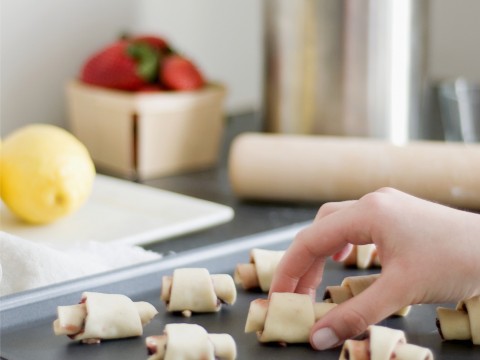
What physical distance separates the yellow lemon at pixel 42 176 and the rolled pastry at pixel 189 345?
0.46 m

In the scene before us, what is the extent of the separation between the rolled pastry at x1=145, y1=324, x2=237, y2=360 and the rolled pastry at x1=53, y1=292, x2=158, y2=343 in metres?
0.05

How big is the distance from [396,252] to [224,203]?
625 mm

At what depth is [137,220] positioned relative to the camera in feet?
4.15

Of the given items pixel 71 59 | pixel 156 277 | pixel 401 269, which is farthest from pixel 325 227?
pixel 71 59

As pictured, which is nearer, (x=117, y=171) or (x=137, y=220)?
(x=137, y=220)

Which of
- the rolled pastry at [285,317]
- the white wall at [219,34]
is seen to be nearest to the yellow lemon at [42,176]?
the rolled pastry at [285,317]

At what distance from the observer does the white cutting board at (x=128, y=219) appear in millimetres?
1212

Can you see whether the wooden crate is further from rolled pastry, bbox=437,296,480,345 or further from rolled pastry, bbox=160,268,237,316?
rolled pastry, bbox=437,296,480,345

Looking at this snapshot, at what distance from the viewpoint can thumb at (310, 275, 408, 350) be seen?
0.80 m

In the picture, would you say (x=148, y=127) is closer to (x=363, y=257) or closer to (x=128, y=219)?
(x=128, y=219)

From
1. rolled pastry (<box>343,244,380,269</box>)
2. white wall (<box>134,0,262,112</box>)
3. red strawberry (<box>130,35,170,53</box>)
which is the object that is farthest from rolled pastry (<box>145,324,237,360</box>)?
white wall (<box>134,0,262,112</box>)

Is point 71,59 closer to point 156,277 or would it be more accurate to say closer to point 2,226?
point 2,226

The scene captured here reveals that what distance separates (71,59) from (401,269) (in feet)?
3.64

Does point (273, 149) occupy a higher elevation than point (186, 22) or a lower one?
lower
